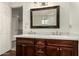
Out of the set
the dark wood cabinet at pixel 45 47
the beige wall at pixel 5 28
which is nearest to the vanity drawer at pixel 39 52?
the dark wood cabinet at pixel 45 47

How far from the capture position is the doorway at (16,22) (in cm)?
130

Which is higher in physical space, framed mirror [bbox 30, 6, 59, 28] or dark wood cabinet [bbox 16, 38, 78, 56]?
framed mirror [bbox 30, 6, 59, 28]

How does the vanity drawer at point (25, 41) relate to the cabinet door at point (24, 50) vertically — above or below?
above

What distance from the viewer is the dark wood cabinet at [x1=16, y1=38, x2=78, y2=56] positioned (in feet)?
4.17

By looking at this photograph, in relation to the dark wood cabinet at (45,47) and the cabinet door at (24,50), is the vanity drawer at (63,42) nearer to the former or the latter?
the dark wood cabinet at (45,47)

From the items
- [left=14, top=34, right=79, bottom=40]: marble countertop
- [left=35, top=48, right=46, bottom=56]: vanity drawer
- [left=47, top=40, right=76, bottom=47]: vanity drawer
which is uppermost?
[left=14, top=34, right=79, bottom=40]: marble countertop

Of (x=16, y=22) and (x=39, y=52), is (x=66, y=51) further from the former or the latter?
(x=16, y=22)

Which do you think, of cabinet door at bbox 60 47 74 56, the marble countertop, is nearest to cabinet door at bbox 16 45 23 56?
the marble countertop

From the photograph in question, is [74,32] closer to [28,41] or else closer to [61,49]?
[61,49]

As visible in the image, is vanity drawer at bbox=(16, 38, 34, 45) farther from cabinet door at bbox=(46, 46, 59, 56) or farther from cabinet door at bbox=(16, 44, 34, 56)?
cabinet door at bbox=(46, 46, 59, 56)

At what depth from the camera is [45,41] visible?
1.32 metres

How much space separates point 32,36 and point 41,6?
14.4 inches

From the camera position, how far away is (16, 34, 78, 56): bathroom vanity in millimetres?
1266

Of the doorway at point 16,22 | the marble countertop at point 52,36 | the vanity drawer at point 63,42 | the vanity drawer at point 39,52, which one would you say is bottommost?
the vanity drawer at point 39,52
